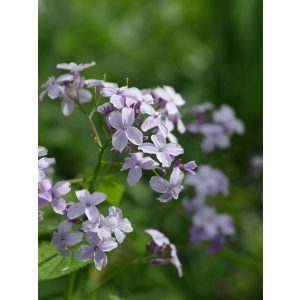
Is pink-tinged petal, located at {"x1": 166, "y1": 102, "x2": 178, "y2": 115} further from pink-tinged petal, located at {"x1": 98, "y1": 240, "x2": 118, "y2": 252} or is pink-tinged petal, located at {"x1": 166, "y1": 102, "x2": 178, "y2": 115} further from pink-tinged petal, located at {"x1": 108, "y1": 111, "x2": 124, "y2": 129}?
pink-tinged petal, located at {"x1": 98, "y1": 240, "x2": 118, "y2": 252}

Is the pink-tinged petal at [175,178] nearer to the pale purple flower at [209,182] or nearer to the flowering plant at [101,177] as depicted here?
the flowering plant at [101,177]

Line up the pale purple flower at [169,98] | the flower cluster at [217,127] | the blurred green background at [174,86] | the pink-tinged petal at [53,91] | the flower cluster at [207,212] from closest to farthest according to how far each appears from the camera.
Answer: the pink-tinged petal at [53,91] → the pale purple flower at [169,98] → the flower cluster at [207,212] → the flower cluster at [217,127] → the blurred green background at [174,86]

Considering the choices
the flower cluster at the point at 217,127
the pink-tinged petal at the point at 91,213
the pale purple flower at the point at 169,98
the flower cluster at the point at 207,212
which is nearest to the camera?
the pink-tinged petal at the point at 91,213

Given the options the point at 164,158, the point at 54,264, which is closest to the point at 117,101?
the point at 164,158

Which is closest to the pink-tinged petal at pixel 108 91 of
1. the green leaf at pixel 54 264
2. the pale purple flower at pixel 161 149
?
the pale purple flower at pixel 161 149

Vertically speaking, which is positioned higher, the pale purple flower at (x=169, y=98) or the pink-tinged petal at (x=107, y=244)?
the pale purple flower at (x=169, y=98)

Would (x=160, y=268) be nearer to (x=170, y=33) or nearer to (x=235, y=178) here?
(x=235, y=178)
